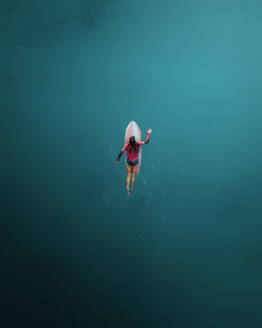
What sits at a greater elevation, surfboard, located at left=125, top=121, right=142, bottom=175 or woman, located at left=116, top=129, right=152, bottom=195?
surfboard, located at left=125, top=121, right=142, bottom=175

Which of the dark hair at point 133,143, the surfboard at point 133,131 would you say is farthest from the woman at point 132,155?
the surfboard at point 133,131

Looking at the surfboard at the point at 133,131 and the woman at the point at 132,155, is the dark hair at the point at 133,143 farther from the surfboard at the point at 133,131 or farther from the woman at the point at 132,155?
the surfboard at the point at 133,131

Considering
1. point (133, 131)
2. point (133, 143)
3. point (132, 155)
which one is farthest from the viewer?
point (133, 131)

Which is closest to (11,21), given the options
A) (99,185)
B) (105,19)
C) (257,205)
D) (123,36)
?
(105,19)

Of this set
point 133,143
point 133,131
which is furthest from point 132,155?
point 133,131

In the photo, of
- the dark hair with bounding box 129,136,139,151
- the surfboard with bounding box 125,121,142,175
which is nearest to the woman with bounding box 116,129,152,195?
the dark hair with bounding box 129,136,139,151

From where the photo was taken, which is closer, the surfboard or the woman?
the woman

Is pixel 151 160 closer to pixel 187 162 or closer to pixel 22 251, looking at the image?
pixel 187 162

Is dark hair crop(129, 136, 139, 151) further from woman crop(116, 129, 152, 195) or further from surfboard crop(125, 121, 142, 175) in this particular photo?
surfboard crop(125, 121, 142, 175)

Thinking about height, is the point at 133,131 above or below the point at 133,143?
above

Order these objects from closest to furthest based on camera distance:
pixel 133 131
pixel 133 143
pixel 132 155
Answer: pixel 133 143
pixel 132 155
pixel 133 131

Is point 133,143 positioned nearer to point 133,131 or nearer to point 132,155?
point 132,155
